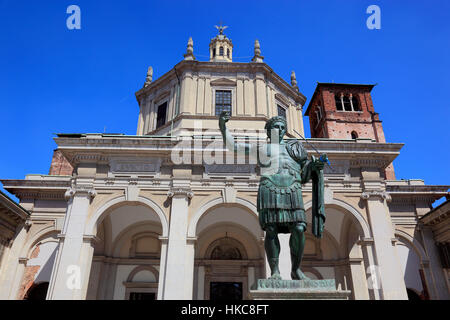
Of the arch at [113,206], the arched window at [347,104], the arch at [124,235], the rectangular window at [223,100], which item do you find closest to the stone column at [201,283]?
the arch at [124,235]

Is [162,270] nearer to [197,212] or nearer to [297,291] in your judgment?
[197,212]

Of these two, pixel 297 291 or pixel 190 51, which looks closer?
pixel 297 291

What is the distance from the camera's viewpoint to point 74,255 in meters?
11.7

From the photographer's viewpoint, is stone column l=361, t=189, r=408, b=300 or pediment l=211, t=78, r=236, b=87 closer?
stone column l=361, t=189, r=408, b=300

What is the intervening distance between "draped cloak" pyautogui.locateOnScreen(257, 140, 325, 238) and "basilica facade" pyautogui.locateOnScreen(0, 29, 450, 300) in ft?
19.2

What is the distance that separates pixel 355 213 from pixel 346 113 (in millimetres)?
19805

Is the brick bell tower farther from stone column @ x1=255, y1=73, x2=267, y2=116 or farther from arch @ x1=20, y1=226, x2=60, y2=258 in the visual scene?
arch @ x1=20, y1=226, x2=60, y2=258

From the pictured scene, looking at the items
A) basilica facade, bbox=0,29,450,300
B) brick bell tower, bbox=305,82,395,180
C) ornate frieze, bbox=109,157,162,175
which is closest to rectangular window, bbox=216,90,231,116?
basilica facade, bbox=0,29,450,300

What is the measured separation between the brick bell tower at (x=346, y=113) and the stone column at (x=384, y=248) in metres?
16.0

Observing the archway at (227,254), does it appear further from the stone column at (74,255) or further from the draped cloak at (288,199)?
the draped cloak at (288,199)

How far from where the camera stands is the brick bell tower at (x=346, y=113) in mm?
29578

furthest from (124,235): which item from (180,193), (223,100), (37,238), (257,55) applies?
(257,55)

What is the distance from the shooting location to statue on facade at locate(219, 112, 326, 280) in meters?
4.20
